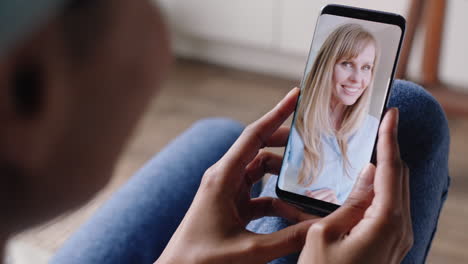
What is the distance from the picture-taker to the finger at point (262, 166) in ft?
1.88

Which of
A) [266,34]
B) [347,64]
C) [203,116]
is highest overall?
[347,64]

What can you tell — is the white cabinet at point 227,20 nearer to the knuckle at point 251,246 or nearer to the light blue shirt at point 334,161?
the light blue shirt at point 334,161

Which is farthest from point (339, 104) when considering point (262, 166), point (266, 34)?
point (266, 34)

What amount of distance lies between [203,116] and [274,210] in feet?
3.80

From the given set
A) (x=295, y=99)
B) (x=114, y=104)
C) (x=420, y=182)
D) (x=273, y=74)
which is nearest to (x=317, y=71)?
(x=295, y=99)

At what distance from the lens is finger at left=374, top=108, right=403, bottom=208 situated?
1.44 feet

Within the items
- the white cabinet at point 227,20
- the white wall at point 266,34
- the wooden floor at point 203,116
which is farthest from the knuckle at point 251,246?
the white cabinet at point 227,20

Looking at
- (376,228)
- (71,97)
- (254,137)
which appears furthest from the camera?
(254,137)

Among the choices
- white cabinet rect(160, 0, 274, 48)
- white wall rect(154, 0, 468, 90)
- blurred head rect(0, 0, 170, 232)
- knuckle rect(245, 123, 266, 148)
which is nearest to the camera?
blurred head rect(0, 0, 170, 232)

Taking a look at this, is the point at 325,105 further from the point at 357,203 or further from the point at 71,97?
the point at 71,97

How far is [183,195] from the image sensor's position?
0.67m

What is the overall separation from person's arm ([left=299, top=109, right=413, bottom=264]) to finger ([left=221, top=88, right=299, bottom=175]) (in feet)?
0.36

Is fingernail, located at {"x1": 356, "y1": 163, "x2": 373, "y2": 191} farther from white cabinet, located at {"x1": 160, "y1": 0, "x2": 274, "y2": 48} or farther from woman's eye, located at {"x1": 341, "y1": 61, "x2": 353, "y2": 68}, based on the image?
white cabinet, located at {"x1": 160, "y1": 0, "x2": 274, "y2": 48}

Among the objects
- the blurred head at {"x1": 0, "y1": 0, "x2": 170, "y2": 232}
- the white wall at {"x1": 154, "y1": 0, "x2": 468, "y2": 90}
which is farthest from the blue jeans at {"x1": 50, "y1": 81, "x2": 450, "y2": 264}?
the white wall at {"x1": 154, "y1": 0, "x2": 468, "y2": 90}
